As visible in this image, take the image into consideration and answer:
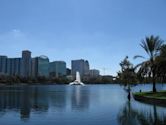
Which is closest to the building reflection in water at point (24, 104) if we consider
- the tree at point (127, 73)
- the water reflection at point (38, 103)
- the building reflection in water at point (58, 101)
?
the water reflection at point (38, 103)

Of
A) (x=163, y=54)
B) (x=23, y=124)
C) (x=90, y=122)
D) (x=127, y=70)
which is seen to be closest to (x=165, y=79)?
(x=163, y=54)

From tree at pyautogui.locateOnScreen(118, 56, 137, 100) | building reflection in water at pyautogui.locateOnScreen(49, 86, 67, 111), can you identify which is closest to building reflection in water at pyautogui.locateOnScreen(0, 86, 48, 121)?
building reflection in water at pyautogui.locateOnScreen(49, 86, 67, 111)

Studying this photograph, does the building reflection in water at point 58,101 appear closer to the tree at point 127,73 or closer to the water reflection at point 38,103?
the water reflection at point 38,103

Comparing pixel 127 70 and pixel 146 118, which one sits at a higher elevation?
pixel 127 70

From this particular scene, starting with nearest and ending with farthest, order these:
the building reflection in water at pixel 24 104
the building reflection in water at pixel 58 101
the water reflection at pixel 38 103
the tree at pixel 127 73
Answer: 1. the building reflection in water at pixel 24 104
2. the water reflection at pixel 38 103
3. the building reflection in water at pixel 58 101
4. the tree at pixel 127 73

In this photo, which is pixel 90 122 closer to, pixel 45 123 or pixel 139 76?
pixel 45 123

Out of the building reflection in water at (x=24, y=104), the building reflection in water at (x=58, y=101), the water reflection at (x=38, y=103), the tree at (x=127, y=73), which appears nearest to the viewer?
the building reflection in water at (x=24, y=104)

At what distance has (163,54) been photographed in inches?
1711

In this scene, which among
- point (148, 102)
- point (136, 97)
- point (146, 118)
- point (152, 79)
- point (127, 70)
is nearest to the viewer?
point (146, 118)

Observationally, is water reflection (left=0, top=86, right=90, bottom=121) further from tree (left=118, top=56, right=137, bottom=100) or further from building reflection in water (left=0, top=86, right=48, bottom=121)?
tree (left=118, top=56, right=137, bottom=100)

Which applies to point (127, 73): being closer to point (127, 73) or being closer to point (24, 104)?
point (127, 73)

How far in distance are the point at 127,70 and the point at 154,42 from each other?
964 cm

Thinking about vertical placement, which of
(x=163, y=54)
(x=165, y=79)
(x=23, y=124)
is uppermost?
(x=163, y=54)

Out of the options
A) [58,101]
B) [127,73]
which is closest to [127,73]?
[127,73]
